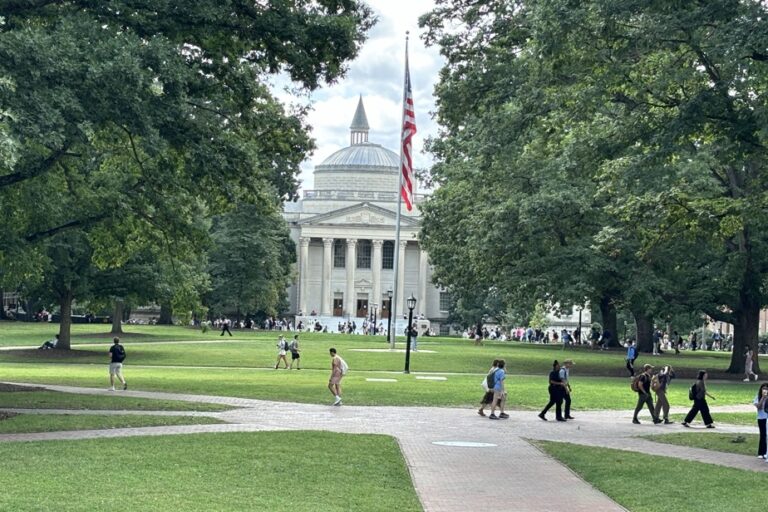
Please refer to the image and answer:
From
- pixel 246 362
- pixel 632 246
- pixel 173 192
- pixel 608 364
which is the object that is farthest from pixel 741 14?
pixel 608 364

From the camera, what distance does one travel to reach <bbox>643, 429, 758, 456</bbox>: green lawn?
19281 mm

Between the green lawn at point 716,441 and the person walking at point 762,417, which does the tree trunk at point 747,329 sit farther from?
the person walking at point 762,417

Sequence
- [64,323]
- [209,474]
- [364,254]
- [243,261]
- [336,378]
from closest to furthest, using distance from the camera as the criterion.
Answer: [209,474] → [336,378] → [64,323] → [243,261] → [364,254]

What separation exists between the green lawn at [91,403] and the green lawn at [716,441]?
9.23 meters

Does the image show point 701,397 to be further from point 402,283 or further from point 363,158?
point 363,158

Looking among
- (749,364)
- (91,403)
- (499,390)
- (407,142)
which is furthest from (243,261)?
(499,390)

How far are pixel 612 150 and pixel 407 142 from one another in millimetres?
Result: 21398

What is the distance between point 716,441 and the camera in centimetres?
2020

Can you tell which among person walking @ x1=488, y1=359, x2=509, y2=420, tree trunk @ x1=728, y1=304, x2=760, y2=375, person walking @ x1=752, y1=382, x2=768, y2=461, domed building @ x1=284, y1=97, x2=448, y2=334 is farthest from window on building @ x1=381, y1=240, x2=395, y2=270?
person walking @ x1=752, y1=382, x2=768, y2=461

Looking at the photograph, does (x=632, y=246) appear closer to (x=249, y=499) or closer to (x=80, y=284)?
(x=80, y=284)

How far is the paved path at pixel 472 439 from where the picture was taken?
13.5 meters

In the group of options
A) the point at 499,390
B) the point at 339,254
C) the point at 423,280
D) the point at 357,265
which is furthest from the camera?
the point at 339,254

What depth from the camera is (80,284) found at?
153ft

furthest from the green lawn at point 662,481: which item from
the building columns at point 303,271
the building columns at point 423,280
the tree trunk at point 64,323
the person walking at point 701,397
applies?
the building columns at point 423,280
